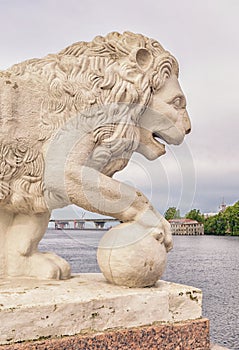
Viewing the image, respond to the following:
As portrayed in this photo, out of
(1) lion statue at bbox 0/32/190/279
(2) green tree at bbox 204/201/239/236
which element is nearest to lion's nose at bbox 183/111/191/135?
(1) lion statue at bbox 0/32/190/279

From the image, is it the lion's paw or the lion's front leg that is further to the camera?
the lion's paw

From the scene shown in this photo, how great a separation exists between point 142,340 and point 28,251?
109 centimetres

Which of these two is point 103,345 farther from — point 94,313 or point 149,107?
point 149,107

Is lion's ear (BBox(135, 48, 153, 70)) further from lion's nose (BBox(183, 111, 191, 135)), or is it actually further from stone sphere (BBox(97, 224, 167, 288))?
stone sphere (BBox(97, 224, 167, 288))

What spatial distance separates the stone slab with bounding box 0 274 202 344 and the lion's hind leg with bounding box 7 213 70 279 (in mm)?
199

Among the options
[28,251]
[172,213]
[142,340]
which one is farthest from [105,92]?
[142,340]

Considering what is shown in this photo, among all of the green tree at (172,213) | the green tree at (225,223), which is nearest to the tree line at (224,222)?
the green tree at (225,223)

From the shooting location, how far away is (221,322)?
6.71 m

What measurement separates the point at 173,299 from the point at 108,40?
188 cm

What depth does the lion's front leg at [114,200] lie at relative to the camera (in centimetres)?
299

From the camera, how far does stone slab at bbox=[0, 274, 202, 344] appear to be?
2.54 meters

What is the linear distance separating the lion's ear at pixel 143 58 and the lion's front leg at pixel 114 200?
87 centimetres

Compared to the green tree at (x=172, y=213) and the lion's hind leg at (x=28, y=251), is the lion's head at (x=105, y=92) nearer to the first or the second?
the green tree at (x=172, y=213)

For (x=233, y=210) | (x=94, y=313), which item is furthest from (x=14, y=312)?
(x=233, y=210)
